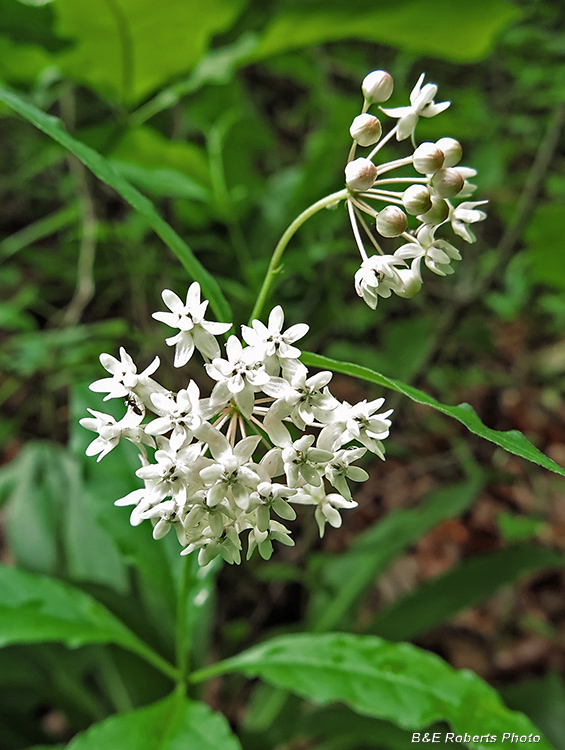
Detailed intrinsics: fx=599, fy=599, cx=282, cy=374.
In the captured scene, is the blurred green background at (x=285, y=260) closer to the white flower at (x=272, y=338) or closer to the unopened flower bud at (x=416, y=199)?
the white flower at (x=272, y=338)

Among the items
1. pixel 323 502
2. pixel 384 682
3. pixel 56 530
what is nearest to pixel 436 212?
pixel 323 502

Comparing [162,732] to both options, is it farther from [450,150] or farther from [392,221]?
[450,150]

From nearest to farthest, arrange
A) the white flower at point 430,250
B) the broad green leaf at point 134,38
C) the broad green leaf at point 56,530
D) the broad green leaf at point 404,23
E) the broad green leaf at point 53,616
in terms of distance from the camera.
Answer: the white flower at point 430,250 < the broad green leaf at point 53,616 < the broad green leaf at point 134,38 < the broad green leaf at point 404,23 < the broad green leaf at point 56,530

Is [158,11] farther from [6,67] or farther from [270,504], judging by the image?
[270,504]

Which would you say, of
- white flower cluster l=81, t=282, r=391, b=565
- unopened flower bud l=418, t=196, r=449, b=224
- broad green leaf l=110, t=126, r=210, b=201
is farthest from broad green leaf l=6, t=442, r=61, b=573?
unopened flower bud l=418, t=196, r=449, b=224

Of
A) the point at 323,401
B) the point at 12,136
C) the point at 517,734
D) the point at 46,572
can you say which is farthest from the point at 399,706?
the point at 12,136

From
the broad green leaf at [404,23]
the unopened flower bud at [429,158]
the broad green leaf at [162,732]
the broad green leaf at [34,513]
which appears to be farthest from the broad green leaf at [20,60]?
the broad green leaf at [162,732]

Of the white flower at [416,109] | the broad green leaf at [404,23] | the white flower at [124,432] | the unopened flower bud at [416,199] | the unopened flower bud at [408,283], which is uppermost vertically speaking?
the broad green leaf at [404,23]
